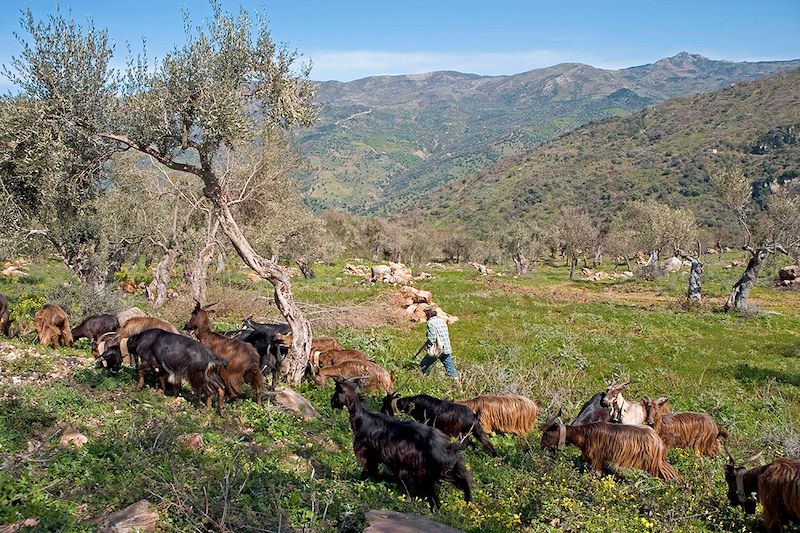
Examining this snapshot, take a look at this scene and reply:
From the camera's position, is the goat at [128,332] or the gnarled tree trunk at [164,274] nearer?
the goat at [128,332]

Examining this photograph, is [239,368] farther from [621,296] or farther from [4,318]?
[621,296]

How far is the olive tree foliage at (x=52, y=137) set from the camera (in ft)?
35.8

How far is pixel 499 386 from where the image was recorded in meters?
12.7

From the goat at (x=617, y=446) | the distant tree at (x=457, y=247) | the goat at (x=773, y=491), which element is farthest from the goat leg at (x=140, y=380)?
the distant tree at (x=457, y=247)

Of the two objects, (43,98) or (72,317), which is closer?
(43,98)

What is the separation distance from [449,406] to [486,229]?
3400 inches

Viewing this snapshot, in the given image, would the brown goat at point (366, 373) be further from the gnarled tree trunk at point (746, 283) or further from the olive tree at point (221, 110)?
the gnarled tree trunk at point (746, 283)

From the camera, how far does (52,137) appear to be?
11078 millimetres

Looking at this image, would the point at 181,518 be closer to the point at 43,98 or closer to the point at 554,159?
the point at 43,98

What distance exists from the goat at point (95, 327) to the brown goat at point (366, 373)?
4846mm

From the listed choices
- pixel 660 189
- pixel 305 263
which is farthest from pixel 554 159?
pixel 305 263

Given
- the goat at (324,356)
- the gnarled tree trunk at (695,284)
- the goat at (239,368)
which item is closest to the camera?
the goat at (239,368)

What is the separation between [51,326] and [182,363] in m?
4.77

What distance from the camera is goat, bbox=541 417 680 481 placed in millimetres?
8406
